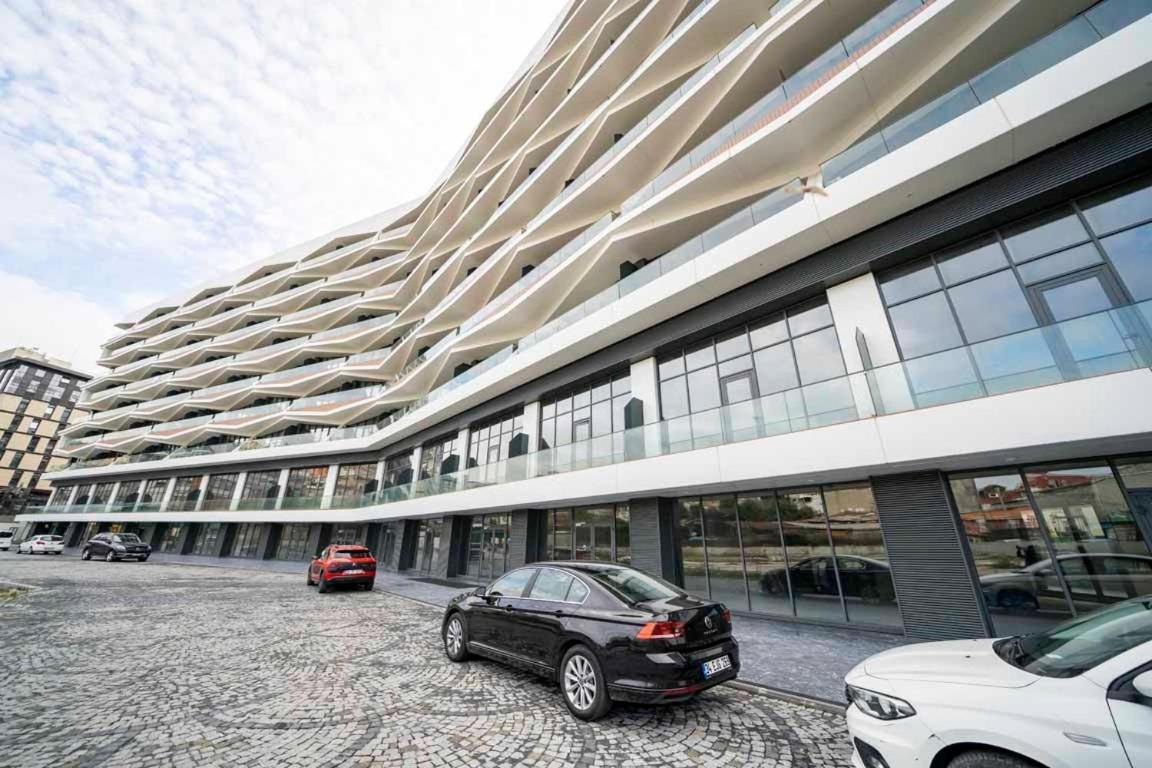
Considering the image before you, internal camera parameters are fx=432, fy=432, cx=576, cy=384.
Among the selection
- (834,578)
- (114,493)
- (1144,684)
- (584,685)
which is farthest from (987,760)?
(114,493)

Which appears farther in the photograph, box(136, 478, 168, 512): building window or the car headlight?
box(136, 478, 168, 512): building window

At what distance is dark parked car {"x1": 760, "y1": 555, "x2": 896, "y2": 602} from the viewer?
8602 mm

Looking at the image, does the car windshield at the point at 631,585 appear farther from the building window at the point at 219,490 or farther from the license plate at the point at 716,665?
the building window at the point at 219,490

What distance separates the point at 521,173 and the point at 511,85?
6.05m

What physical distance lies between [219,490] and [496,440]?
91.9ft

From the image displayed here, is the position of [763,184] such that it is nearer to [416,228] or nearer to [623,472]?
[623,472]

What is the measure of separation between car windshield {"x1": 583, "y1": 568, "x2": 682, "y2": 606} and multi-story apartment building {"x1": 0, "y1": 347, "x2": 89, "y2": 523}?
80.8 meters

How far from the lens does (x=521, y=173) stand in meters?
23.7

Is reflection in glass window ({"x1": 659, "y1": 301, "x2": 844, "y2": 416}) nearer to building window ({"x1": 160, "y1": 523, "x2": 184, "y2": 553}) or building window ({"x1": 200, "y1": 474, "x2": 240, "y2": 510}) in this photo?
building window ({"x1": 200, "y1": 474, "x2": 240, "y2": 510})

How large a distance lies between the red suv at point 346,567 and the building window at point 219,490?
2350 centimetres

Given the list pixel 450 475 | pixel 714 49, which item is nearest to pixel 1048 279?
pixel 714 49

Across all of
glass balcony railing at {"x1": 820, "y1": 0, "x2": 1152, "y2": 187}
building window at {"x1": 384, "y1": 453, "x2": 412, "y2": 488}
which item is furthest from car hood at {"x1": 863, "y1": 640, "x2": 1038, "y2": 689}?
building window at {"x1": 384, "y1": 453, "x2": 412, "y2": 488}

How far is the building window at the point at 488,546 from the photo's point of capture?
17.1 m

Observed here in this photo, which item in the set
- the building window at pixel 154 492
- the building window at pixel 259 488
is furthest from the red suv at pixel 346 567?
the building window at pixel 154 492
